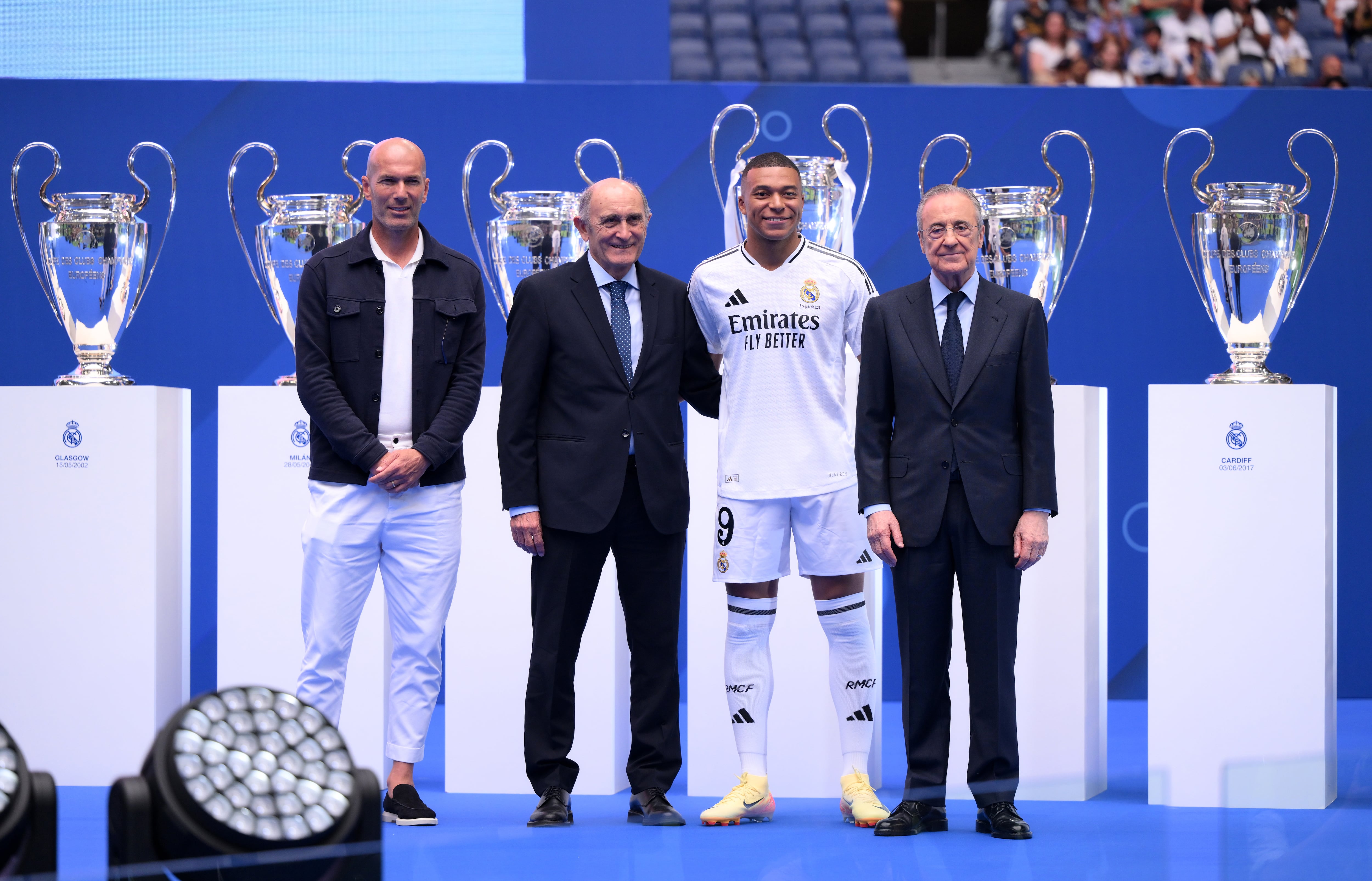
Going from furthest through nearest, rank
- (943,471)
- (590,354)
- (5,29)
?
(5,29), (590,354), (943,471)

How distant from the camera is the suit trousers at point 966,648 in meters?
3.00

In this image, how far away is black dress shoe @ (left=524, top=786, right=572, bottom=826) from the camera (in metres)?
3.13

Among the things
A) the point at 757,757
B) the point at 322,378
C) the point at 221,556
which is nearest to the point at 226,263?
the point at 221,556

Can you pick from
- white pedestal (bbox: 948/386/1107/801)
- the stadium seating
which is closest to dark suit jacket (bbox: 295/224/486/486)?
white pedestal (bbox: 948/386/1107/801)

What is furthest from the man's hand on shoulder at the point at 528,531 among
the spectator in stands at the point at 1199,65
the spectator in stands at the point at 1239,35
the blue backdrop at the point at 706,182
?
the spectator in stands at the point at 1239,35

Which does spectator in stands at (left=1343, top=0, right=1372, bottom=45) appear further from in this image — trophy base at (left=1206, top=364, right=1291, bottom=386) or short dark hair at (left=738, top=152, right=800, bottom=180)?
short dark hair at (left=738, top=152, right=800, bottom=180)

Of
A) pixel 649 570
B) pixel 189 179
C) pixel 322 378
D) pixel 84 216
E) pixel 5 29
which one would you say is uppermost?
→ pixel 5 29

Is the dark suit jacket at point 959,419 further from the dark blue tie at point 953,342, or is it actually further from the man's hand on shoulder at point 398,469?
the man's hand on shoulder at point 398,469

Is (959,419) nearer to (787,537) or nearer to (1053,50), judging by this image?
(787,537)

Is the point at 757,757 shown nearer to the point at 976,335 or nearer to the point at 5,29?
the point at 976,335

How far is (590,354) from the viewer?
125 inches

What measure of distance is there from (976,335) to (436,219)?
8.56 ft

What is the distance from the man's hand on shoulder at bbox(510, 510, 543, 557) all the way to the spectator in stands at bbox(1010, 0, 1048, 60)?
5273 millimetres

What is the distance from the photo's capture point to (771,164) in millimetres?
3121
